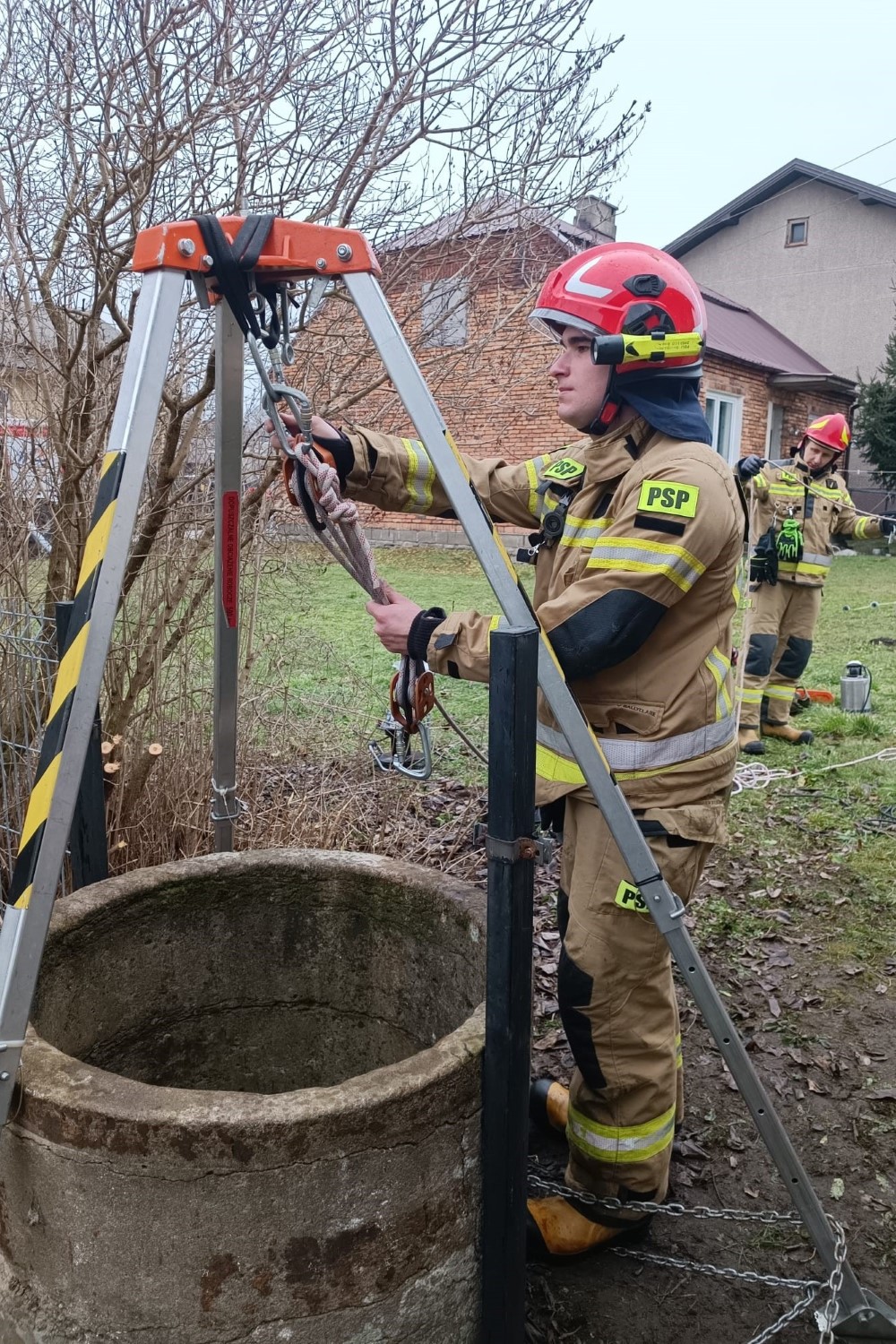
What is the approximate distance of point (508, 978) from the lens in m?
1.89

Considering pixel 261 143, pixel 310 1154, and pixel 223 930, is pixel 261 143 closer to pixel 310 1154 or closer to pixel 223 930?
pixel 223 930

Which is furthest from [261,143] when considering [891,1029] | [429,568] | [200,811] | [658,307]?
[429,568]

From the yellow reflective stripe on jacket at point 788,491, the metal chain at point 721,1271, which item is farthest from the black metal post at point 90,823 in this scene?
the yellow reflective stripe on jacket at point 788,491

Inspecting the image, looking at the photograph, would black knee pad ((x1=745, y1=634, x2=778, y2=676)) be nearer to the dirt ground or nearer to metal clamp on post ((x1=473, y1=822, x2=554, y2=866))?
the dirt ground

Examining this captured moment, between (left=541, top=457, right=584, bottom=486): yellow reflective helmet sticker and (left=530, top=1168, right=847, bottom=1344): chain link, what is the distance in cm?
178

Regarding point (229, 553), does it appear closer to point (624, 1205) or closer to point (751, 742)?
point (624, 1205)

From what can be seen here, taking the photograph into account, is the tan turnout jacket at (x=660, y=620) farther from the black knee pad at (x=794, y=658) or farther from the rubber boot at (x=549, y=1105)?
the black knee pad at (x=794, y=658)

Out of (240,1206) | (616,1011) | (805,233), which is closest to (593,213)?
(616,1011)

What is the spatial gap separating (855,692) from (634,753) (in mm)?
6417

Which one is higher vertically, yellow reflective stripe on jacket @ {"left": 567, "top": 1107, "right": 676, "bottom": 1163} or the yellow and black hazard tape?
the yellow and black hazard tape

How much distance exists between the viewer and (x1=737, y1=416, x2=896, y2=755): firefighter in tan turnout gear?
7410 millimetres

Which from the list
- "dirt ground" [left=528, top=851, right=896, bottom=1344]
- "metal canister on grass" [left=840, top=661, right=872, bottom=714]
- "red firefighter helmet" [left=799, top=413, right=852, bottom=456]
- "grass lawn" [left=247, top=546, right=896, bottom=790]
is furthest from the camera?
"metal canister on grass" [left=840, top=661, right=872, bottom=714]

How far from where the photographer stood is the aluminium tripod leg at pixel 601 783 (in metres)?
1.88

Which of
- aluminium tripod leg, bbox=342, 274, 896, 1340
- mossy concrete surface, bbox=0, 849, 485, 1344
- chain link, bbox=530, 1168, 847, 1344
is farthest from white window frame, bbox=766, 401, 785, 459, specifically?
mossy concrete surface, bbox=0, 849, 485, 1344
